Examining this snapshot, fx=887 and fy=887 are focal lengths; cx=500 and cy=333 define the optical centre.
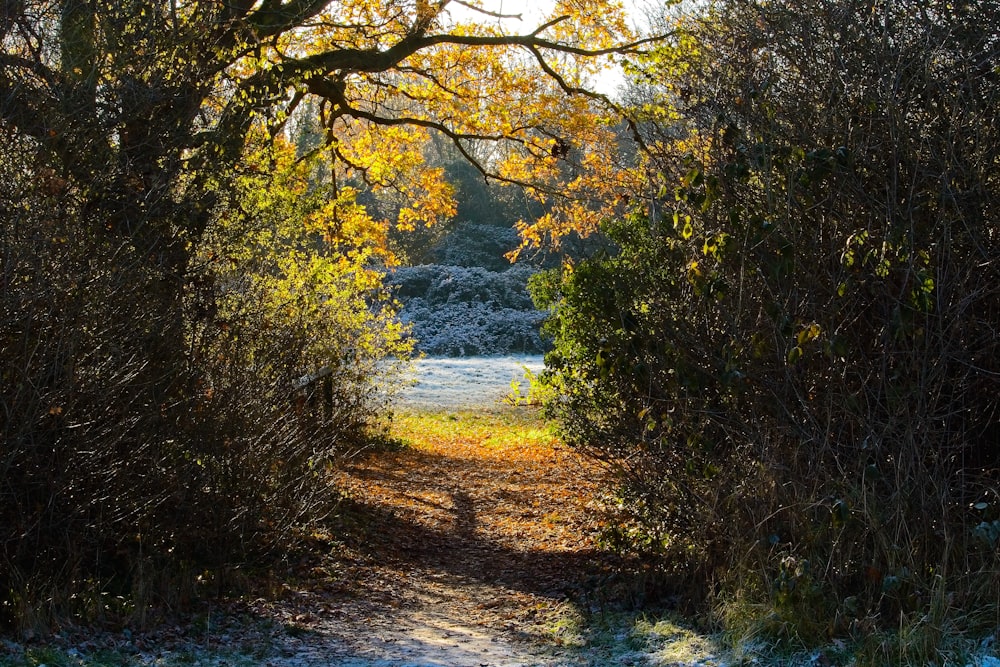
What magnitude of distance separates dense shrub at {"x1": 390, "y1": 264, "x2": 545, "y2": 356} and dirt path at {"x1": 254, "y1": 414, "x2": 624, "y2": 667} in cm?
2166

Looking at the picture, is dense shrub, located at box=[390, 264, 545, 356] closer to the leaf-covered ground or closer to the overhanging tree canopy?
the leaf-covered ground

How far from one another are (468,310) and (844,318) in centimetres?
3302

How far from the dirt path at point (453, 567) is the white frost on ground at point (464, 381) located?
778cm

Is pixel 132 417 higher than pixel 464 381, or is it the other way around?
pixel 132 417

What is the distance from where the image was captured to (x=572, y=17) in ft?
40.8

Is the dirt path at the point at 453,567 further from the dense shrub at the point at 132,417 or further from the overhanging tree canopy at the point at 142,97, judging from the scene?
the overhanging tree canopy at the point at 142,97

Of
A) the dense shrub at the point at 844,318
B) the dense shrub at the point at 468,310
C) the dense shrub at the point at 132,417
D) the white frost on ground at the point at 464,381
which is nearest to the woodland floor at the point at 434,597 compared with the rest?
the dense shrub at the point at 132,417

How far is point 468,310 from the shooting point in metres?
37.6

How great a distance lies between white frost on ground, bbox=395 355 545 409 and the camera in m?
23.0

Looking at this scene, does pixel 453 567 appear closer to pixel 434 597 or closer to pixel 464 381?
pixel 434 597

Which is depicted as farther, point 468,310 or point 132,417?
point 468,310

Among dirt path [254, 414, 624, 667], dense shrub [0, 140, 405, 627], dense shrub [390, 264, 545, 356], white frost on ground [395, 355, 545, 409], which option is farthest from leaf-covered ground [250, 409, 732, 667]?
dense shrub [390, 264, 545, 356]

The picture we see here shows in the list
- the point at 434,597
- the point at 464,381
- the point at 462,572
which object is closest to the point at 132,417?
the point at 434,597

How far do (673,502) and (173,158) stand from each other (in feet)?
12.8
